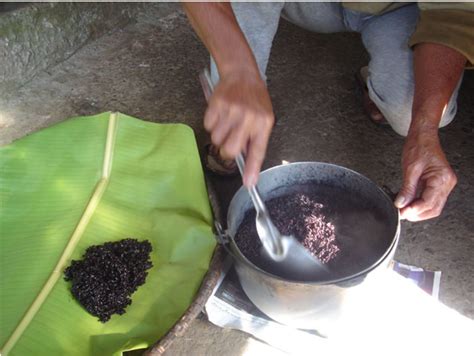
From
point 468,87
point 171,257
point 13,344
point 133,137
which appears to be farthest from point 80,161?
Result: point 468,87

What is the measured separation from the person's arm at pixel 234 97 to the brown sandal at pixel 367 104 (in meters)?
1.01

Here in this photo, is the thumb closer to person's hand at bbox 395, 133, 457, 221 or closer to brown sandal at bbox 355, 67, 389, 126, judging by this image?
person's hand at bbox 395, 133, 457, 221

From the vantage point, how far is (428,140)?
1285 mm

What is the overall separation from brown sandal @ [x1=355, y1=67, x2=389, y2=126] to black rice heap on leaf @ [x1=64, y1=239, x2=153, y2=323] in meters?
1.05

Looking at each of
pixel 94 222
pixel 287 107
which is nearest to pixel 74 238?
pixel 94 222

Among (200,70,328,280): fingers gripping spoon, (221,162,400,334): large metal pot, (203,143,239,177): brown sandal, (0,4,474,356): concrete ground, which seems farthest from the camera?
(203,143,239,177): brown sandal

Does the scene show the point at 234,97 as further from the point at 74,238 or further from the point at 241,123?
the point at 74,238

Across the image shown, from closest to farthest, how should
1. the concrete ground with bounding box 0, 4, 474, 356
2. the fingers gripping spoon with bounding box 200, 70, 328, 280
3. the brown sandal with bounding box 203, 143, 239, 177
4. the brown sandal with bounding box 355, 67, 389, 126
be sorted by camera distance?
the fingers gripping spoon with bounding box 200, 70, 328, 280 < the concrete ground with bounding box 0, 4, 474, 356 < the brown sandal with bounding box 203, 143, 239, 177 < the brown sandal with bounding box 355, 67, 389, 126

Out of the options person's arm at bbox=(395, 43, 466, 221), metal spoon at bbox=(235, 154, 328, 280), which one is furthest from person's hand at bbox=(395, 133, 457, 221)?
metal spoon at bbox=(235, 154, 328, 280)

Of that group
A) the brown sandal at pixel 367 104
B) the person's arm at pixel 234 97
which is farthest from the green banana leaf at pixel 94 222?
the brown sandal at pixel 367 104

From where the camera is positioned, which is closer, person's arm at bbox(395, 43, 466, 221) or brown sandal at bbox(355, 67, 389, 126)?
person's arm at bbox(395, 43, 466, 221)

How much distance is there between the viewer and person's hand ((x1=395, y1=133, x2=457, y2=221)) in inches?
48.6

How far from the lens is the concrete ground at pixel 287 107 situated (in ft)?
5.40

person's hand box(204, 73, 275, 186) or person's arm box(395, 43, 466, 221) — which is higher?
person's hand box(204, 73, 275, 186)
